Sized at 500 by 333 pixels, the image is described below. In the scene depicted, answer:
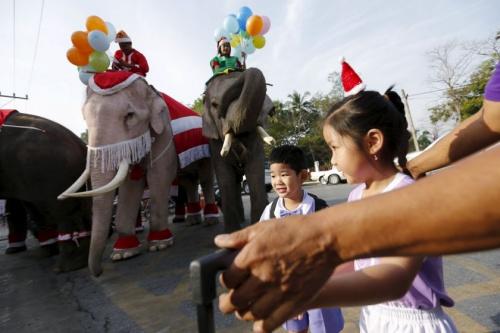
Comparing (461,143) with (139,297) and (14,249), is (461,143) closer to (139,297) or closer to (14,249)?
(139,297)

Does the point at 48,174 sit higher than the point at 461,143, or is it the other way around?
the point at 48,174

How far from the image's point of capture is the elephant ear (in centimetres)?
372

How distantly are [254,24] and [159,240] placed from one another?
3.08 m

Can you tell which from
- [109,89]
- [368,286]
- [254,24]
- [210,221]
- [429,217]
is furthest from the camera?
[210,221]

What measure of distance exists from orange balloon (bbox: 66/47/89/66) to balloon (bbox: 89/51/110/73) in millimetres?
72

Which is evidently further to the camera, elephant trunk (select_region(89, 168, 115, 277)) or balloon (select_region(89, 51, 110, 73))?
balloon (select_region(89, 51, 110, 73))

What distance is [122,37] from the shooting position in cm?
423

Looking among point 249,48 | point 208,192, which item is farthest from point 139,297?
point 249,48

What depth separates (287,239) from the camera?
0.60 m

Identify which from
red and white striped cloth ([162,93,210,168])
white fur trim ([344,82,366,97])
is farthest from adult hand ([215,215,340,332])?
red and white striped cloth ([162,93,210,168])

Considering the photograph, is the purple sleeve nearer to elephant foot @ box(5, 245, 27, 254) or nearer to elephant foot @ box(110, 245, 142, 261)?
elephant foot @ box(110, 245, 142, 261)

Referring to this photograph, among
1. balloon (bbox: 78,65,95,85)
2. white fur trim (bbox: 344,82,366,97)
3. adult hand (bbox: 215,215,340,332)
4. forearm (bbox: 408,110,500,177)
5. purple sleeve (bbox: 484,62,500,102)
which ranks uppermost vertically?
balloon (bbox: 78,65,95,85)

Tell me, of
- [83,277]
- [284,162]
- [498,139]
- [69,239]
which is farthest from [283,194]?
[69,239]

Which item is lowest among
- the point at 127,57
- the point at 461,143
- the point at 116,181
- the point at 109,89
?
the point at 461,143
